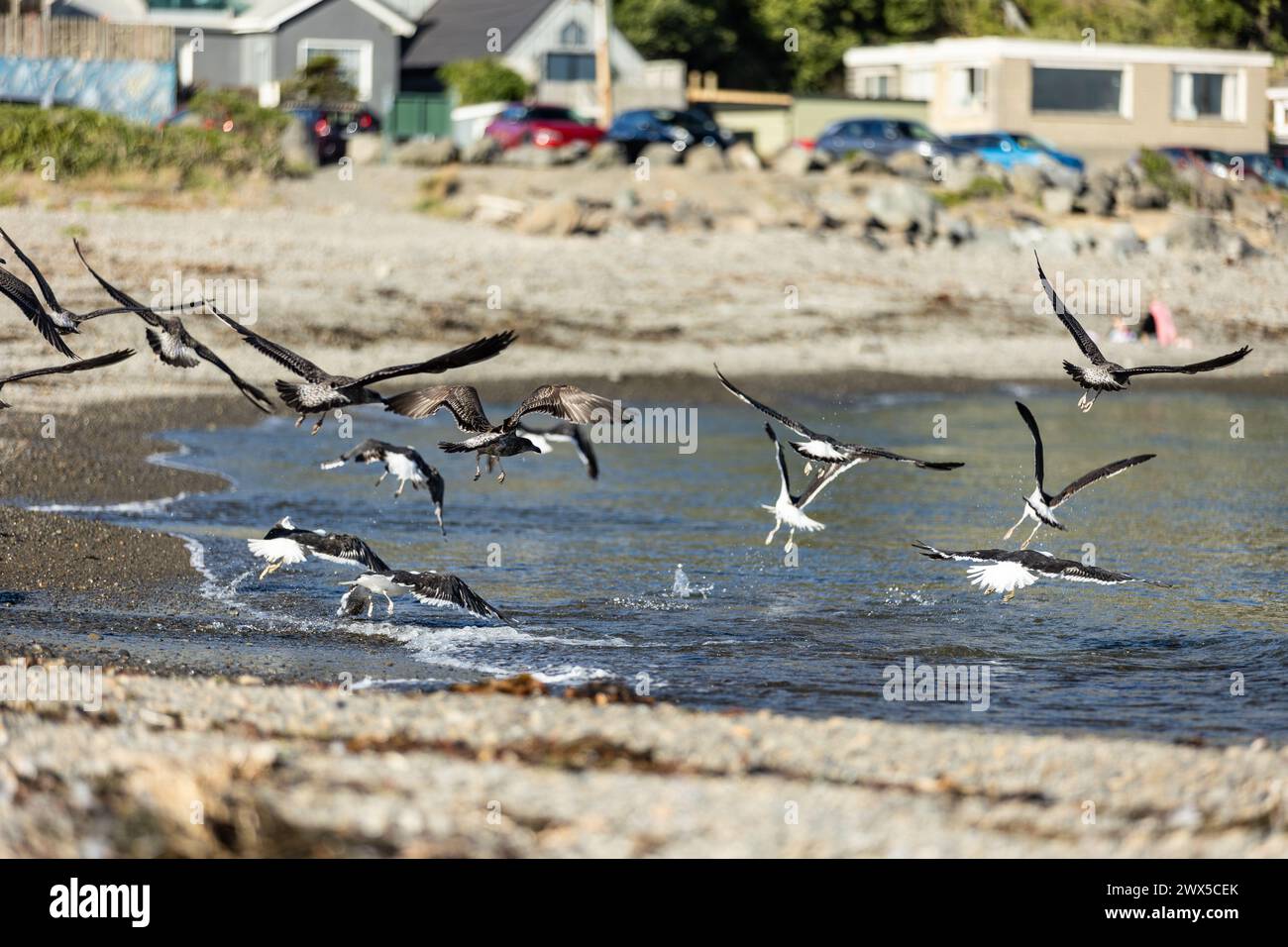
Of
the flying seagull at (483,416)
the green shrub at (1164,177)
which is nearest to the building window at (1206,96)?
the green shrub at (1164,177)

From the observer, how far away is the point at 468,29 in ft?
206

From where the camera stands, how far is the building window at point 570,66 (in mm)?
61438

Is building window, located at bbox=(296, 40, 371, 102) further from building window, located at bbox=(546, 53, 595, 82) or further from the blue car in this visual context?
the blue car

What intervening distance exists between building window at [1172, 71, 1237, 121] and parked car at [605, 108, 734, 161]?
18719 millimetres

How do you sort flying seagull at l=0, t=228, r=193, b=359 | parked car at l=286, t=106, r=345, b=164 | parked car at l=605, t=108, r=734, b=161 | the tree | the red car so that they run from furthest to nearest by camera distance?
the tree → the red car → parked car at l=605, t=108, r=734, b=161 → parked car at l=286, t=106, r=345, b=164 → flying seagull at l=0, t=228, r=193, b=359

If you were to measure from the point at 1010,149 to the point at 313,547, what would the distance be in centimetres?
4185

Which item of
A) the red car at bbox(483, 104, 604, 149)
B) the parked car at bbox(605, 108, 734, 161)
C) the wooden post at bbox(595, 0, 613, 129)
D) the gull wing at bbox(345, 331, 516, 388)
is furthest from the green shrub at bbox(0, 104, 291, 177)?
the gull wing at bbox(345, 331, 516, 388)

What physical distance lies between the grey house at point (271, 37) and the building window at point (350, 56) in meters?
0.03

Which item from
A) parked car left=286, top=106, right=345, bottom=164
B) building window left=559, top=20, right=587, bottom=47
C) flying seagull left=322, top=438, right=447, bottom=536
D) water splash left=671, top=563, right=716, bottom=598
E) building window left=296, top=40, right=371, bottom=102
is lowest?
water splash left=671, top=563, right=716, bottom=598

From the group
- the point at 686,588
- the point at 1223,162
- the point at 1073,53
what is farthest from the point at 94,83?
the point at 686,588

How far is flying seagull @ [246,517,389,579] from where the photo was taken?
11969mm

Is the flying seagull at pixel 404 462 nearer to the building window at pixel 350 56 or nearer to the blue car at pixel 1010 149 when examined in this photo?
the blue car at pixel 1010 149
